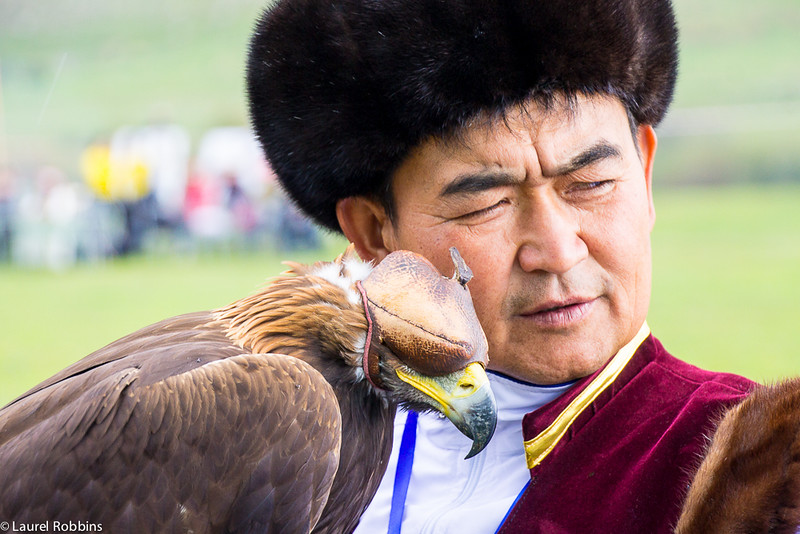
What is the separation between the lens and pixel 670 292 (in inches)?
467

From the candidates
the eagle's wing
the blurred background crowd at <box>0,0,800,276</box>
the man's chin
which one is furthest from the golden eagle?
the blurred background crowd at <box>0,0,800,276</box>

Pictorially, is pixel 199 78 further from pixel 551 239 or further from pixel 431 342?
pixel 431 342

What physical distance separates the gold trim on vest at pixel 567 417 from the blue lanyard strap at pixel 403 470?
1.01 feet

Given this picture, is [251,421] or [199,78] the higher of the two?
[199,78]

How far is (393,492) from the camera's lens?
2111 mm

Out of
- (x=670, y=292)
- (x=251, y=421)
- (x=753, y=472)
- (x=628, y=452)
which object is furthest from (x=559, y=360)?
(x=670, y=292)

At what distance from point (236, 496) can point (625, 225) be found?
1028 millimetres

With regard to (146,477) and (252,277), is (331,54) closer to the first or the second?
(146,477)

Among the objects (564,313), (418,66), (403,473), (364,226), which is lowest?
(403,473)

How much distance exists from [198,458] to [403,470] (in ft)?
1.95

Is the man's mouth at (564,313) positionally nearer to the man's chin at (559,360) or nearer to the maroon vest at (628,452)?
the man's chin at (559,360)

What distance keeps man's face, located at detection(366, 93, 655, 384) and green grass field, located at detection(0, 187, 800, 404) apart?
16.6 ft

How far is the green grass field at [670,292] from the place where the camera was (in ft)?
29.3

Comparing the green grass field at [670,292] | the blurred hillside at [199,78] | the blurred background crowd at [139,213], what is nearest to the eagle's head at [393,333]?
the green grass field at [670,292]
